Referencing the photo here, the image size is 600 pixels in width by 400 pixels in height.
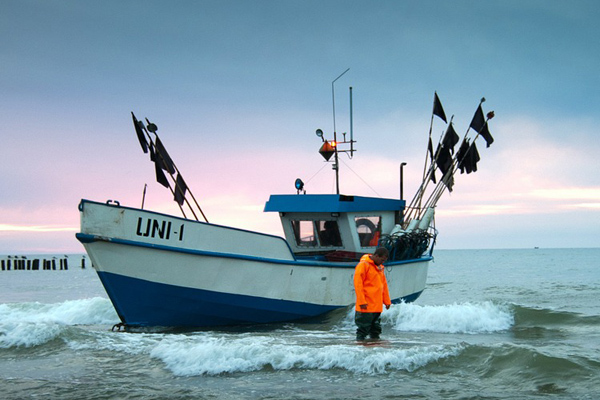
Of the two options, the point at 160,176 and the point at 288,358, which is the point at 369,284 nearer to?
the point at 288,358

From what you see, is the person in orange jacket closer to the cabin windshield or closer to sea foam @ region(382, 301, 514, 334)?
sea foam @ region(382, 301, 514, 334)

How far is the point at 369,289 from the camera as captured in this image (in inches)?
357

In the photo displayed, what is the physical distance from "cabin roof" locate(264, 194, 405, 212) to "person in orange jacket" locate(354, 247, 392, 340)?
414 centimetres

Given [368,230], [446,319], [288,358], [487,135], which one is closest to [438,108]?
[487,135]

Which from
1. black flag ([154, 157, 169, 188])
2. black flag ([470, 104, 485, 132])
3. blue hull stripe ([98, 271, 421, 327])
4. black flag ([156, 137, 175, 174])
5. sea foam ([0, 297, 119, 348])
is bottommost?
sea foam ([0, 297, 119, 348])

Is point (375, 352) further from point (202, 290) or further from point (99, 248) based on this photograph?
point (99, 248)

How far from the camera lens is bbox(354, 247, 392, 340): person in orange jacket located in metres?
8.94

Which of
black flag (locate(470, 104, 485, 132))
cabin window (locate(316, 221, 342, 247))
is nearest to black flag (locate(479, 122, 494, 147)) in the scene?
black flag (locate(470, 104, 485, 132))

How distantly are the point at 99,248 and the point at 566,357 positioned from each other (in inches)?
296

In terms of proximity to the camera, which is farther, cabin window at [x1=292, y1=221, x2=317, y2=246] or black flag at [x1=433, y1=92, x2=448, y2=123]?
black flag at [x1=433, y1=92, x2=448, y2=123]

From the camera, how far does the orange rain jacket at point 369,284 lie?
29.4ft

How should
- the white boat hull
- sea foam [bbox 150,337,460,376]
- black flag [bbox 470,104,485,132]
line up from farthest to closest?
black flag [bbox 470,104,485,132] < the white boat hull < sea foam [bbox 150,337,460,376]

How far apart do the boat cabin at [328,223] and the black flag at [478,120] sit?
485 cm

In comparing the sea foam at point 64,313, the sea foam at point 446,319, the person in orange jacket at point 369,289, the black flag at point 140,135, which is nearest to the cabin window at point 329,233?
the sea foam at point 446,319
